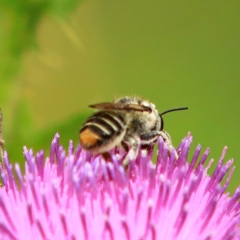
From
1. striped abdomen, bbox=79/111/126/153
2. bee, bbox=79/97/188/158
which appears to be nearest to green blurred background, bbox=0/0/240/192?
bee, bbox=79/97/188/158

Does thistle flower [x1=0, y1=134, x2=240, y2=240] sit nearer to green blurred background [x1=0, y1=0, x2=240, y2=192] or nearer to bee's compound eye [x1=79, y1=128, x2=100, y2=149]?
bee's compound eye [x1=79, y1=128, x2=100, y2=149]

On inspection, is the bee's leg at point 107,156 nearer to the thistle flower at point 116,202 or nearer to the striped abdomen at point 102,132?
the thistle flower at point 116,202

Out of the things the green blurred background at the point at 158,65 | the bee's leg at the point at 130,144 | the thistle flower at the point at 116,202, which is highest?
the green blurred background at the point at 158,65

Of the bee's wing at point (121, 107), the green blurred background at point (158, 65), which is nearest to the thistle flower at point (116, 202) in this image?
the bee's wing at point (121, 107)

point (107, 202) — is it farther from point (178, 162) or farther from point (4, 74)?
point (4, 74)

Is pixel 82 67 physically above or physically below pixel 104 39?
below

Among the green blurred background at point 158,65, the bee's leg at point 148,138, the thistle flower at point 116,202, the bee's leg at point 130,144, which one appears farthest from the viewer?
the green blurred background at point 158,65

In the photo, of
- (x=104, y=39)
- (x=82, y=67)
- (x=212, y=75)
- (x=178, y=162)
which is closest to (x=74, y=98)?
(x=82, y=67)
